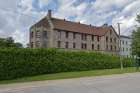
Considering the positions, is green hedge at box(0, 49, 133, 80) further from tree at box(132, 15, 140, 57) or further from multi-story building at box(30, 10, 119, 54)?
multi-story building at box(30, 10, 119, 54)

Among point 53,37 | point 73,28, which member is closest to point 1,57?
point 53,37

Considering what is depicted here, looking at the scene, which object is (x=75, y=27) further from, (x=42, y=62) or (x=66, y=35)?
(x=42, y=62)

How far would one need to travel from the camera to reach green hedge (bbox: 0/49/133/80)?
88.7ft

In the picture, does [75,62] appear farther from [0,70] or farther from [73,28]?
[73,28]

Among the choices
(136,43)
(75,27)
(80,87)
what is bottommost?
(80,87)

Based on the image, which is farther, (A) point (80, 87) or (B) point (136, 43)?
(B) point (136, 43)

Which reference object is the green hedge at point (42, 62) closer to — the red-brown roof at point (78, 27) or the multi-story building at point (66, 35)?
the multi-story building at point (66, 35)

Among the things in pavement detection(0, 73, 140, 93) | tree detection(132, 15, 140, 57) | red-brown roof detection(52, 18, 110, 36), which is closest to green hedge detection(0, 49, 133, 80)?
pavement detection(0, 73, 140, 93)

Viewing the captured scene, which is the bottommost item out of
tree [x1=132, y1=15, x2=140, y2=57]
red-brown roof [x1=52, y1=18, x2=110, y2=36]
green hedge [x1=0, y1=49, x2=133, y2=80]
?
green hedge [x1=0, y1=49, x2=133, y2=80]

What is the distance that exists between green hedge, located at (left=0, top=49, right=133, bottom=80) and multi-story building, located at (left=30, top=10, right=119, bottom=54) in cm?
2224

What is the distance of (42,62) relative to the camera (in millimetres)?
31969

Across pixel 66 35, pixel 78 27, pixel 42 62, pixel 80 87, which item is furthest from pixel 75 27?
pixel 80 87

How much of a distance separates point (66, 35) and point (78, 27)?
6200 mm

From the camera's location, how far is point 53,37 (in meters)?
64.9
